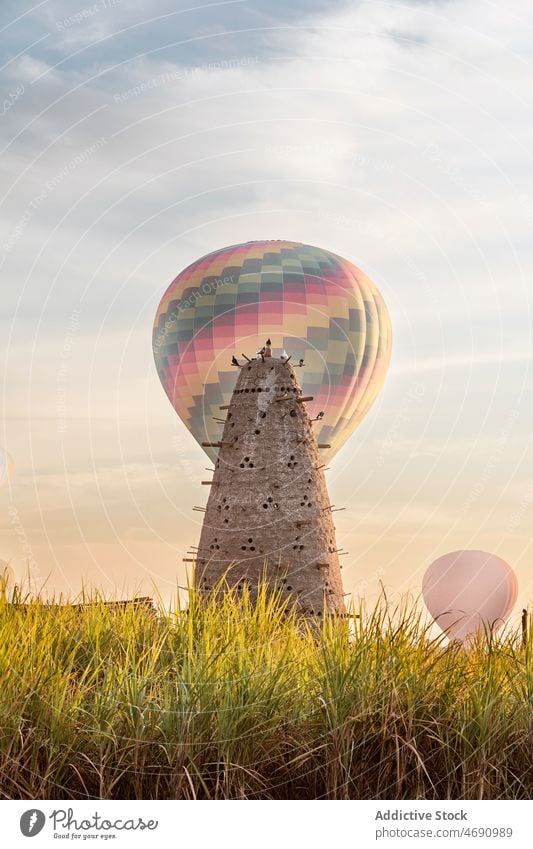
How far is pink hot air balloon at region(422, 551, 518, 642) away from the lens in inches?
1058

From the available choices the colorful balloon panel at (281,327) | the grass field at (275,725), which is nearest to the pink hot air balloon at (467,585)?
the colorful balloon panel at (281,327)

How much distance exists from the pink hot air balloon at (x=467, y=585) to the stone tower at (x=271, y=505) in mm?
10030

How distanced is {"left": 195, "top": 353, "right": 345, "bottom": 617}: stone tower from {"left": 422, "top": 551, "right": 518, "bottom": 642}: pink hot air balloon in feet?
32.9

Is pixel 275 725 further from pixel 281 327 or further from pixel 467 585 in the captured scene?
pixel 281 327

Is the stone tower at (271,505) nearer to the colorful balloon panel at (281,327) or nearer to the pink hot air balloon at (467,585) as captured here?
the pink hot air balloon at (467,585)

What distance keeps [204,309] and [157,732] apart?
22.8 m

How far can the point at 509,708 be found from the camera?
1138 centimetres

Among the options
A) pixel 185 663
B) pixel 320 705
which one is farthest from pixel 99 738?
pixel 320 705

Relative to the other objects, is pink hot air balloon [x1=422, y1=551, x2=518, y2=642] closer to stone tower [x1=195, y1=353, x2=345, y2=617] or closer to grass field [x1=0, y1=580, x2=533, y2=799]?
stone tower [x1=195, y1=353, x2=345, y2=617]

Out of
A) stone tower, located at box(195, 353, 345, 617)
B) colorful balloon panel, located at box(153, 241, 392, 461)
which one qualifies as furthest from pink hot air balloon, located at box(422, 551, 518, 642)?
stone tower, located at box(195, 353, 345, 617)

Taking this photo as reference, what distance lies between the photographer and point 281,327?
3116 centimetres

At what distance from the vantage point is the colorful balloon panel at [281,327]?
31156mm

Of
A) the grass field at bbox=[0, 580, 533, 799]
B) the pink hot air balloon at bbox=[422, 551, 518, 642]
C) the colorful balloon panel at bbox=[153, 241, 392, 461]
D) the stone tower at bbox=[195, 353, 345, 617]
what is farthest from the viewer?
the colorful balloon panel at bbox=[153, 241, 392, 461]

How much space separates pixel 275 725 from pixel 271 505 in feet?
21.5
